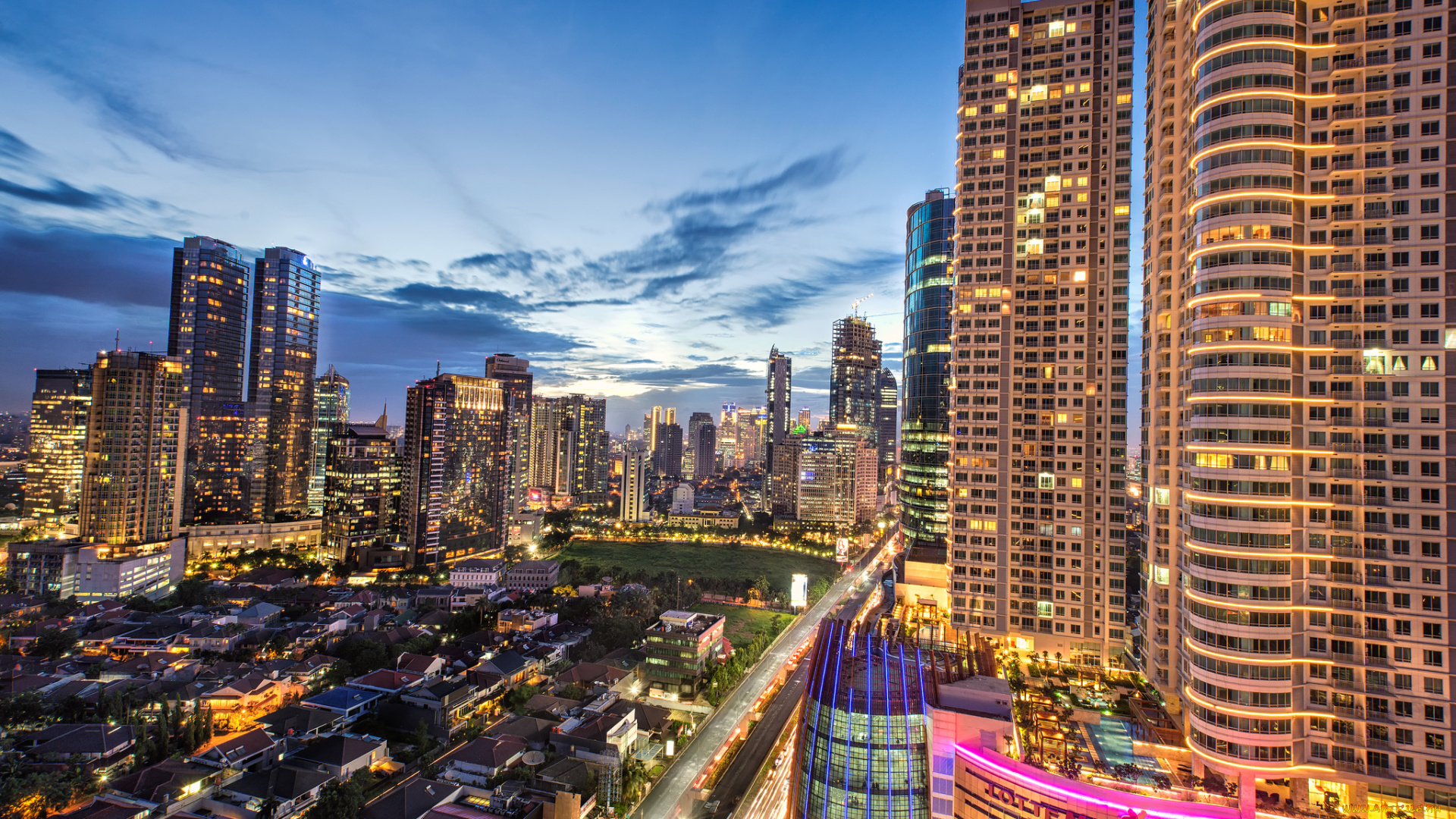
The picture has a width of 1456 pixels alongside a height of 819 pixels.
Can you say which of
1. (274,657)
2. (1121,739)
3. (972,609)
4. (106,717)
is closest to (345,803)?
(106,717)

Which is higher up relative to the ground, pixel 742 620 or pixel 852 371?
pixel 852 371

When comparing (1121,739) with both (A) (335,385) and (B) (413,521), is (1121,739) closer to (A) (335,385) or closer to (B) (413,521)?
(B) (413,521)

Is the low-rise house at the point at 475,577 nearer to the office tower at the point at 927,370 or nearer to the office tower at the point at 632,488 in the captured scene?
the office tower at the point at 927,370

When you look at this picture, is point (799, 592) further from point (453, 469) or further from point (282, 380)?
point (282, 380)

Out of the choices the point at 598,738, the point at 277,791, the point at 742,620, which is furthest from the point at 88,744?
the point at 742,620

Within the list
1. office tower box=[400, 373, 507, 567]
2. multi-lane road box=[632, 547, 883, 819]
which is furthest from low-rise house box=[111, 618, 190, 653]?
multi-lane road box=[632, 547, 883, 819]

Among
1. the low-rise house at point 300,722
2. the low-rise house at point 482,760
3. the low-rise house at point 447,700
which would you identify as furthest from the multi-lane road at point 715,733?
the low-rise house at point 300,722
